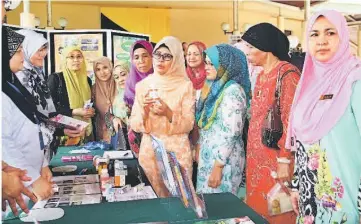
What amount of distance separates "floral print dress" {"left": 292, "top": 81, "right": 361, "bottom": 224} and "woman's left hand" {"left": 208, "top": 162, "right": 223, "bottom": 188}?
2.28 feet

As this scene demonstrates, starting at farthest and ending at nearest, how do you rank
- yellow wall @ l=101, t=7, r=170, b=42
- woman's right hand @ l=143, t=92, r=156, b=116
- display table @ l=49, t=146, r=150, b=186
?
yellow wall @ l=101, t=7, r=170, b=42, woman's right hand @ l=143, t=92, r=156, b=116, display table @ l=49, t=146, r=150, b=186

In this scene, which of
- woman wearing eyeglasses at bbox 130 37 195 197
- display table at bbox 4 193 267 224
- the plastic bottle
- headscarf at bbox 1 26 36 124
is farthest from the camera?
woman wearing eyeglasses at bbox 130 37 195 197

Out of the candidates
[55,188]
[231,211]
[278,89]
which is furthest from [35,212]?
[278,89]

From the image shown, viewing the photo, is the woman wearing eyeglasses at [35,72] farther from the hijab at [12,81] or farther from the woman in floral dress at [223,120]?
the woman in floral dress at [223,120]

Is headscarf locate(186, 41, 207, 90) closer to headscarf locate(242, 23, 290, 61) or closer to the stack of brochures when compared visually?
headscarf locate(242, 23, 290, 61)

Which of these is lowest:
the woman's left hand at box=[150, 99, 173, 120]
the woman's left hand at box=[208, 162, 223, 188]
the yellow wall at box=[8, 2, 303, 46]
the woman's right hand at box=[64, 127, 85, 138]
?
the woman's left hand at box=[208, 162, 223, 188]

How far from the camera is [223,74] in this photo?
2.49 metres

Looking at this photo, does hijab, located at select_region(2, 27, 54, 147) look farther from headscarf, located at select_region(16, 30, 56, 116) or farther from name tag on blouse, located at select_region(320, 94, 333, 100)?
name tag on blouse, located at select_region(320, 94, 333, 100)

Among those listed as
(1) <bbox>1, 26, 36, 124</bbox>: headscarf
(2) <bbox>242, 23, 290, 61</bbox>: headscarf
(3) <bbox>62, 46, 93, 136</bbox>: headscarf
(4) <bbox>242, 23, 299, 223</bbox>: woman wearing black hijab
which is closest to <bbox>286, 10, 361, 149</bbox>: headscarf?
(4) <bbox>242, 23, 299, 223</bbox>: woman wearing black hijab

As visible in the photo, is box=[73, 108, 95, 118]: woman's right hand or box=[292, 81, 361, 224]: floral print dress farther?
box=[73, 108, 95, 118]: woman's right hand

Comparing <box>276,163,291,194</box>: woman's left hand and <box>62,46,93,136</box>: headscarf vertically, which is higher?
<box>62,46,93,136</box>: headscarf

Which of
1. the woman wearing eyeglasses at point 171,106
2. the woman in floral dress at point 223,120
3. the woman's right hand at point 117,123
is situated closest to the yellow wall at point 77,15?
the woman's right hand at point 117,123

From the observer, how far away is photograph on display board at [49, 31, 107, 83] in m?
4.02

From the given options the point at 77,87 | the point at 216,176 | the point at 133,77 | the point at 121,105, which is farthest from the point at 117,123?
the point at 216,176
